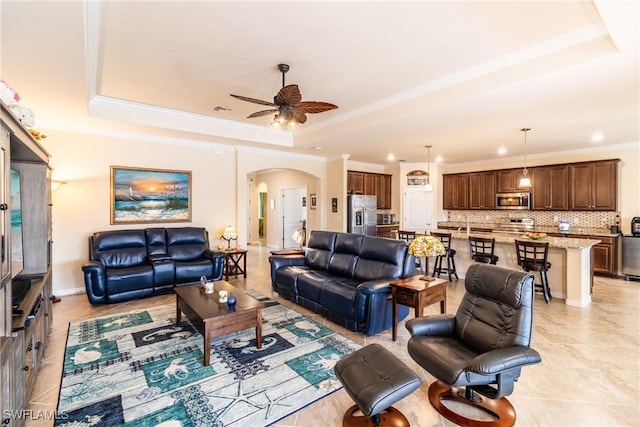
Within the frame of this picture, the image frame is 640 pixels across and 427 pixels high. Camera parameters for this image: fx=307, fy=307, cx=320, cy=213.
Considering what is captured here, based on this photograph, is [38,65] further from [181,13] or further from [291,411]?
[291,411]

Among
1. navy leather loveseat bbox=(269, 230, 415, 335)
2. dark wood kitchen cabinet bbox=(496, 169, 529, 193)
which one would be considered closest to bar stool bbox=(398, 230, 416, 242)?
navy leather loveseat bbox=(269, 230, 415, 335)

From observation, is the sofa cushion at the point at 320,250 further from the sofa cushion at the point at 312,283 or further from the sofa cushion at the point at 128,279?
the sofa cushion at the point at 128,279

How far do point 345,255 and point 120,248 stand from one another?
11.7 ft

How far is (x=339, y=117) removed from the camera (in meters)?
5.11

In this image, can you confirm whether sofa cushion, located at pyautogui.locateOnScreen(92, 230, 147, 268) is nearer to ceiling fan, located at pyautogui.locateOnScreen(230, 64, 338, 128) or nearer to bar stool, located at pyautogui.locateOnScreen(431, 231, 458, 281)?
ceiling fan, located at pyautogui.locateOnScreen(230, 64, 338, 128)

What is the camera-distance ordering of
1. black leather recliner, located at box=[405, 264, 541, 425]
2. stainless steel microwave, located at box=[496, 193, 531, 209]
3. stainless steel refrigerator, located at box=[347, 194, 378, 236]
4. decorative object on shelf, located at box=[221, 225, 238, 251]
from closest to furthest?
black leather recliner, located at box=[405, 264, 541, 425]
decorative object on shelf, located at box=[221, 225, 238, 251]
stainless steel microwave, located at box=[496, 193, 531, 209]
stainless steel refrigerator, located at box=[347, 194, 378, 236]

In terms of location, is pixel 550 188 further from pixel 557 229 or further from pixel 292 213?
pixel 292 213

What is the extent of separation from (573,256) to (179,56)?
5.61 metres

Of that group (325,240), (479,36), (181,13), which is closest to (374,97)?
(479,36)

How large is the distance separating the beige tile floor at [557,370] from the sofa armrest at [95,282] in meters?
0.16

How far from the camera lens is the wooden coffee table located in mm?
2723

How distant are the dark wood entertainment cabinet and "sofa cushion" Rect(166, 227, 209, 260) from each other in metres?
2.08

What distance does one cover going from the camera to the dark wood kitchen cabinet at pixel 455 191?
8.25 meters

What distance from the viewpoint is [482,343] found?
2252 mm
